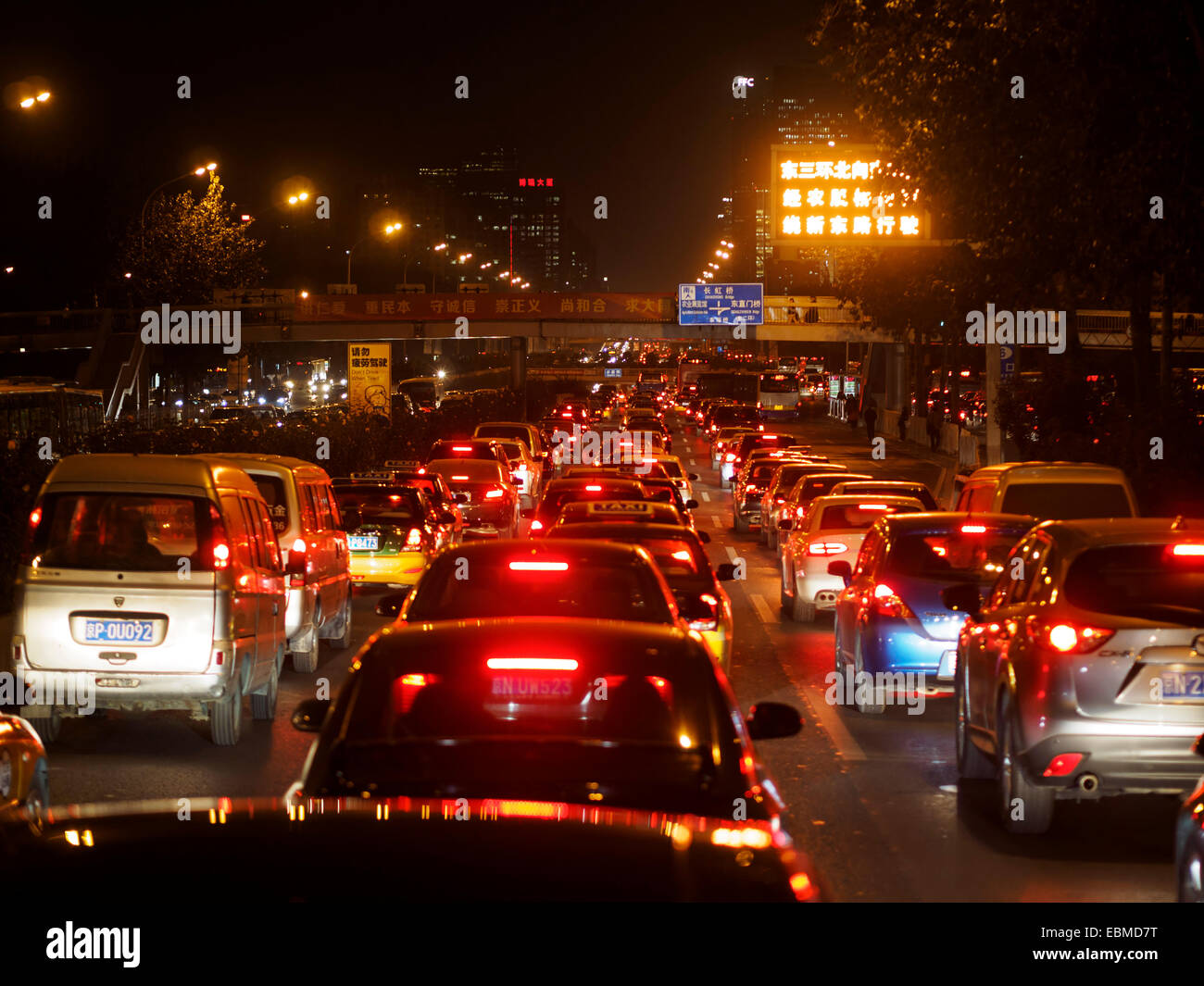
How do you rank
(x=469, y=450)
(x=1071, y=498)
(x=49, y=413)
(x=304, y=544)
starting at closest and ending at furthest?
(x=304, y=544)
(x=1071, y=498)
(x=49, y=413)
(x=469, y=450)

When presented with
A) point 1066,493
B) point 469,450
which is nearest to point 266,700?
point 1066,493

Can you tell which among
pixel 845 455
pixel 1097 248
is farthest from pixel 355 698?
pixel 845 455

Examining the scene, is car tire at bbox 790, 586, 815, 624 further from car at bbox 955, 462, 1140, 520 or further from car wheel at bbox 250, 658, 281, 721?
car wheel at bbox 250, 658, 281, 721

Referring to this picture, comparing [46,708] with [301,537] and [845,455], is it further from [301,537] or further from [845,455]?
[845,455]

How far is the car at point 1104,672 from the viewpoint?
8570 mm

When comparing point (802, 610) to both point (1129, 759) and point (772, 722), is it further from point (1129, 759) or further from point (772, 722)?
point (772, 722)

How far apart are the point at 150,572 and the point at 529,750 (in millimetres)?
6575

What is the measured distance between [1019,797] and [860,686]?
16.0 feet

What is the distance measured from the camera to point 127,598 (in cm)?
1116

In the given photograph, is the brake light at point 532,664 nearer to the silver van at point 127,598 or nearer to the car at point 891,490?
the silver van at point 127,598

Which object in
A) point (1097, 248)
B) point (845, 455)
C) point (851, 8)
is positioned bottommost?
point (845, 455)

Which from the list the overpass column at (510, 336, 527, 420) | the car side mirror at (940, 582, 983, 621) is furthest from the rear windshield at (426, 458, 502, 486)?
the overpass column at (510, 336, 527, 420)

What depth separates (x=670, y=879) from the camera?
10.1ft

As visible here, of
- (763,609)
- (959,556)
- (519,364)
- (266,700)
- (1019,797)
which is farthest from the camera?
(519,364)
